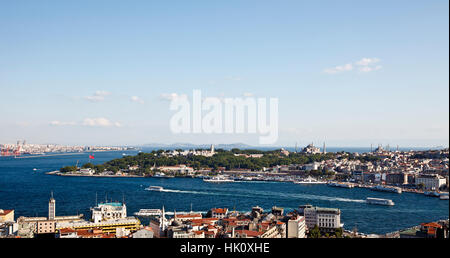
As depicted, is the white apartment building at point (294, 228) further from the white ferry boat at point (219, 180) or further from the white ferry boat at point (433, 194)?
the white ferry boat at point (219, 180)

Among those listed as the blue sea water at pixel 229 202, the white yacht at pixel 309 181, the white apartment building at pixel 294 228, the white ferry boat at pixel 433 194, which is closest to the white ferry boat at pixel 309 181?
the white yacht at pixel 309 181

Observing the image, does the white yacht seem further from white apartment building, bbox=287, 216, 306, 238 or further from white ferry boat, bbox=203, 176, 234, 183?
white apartment building, bbox=287, 216, 306, 238

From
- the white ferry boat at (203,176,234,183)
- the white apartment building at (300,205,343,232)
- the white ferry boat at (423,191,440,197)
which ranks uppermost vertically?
the white apartment building at (300,205,343,232)

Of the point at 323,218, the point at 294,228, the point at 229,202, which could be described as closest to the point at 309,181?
the point at 229,202

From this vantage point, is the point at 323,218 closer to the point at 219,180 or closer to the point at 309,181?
the point at 309,181

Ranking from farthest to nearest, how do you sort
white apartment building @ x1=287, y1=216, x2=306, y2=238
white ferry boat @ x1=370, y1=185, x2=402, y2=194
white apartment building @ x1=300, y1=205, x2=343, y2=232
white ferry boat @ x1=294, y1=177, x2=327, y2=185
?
1. white ferry boat @ x1=294, y1=177, x2=327, y2=185
2. white ferry boat @ x1=370, y1=185, x2=402, y2=194
3. white apartment building @ x1=300, y1=205, x2=343, y2=232
4. white apartment building @ x1=287, y1=216, x2=306, y2=238

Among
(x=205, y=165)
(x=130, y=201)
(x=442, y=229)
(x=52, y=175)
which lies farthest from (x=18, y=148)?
(x=442, y=229)

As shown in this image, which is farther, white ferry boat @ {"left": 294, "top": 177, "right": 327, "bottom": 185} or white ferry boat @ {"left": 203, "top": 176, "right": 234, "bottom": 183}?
white ferry boat @ {"left": 203, "top": 176, "right": 234, "bottom": 183}

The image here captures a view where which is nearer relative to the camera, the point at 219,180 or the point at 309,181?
the point at 309,181

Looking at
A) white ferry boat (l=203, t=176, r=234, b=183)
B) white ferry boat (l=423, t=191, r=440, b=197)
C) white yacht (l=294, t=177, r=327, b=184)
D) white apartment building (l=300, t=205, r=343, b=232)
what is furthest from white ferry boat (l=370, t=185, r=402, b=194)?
white apartment building (l=300, t=205, r=343, b=232)

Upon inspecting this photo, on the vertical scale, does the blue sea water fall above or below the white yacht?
above
